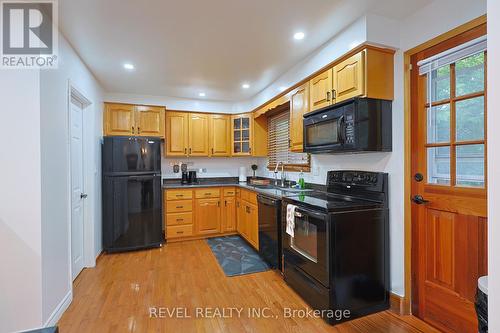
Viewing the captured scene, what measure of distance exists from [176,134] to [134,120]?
0.71 meters

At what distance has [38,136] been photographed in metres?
1.78

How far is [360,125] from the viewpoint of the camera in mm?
2066

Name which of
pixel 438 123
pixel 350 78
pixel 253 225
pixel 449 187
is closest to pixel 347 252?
pixel 449 187

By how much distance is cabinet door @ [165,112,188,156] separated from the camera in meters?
4.32

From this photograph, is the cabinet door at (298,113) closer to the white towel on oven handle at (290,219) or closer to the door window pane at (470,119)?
the white towel on oven handle at (290,219)

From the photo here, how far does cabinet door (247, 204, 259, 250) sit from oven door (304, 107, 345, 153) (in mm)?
1259

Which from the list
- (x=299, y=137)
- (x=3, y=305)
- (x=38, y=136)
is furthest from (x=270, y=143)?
(x=3, y=305)

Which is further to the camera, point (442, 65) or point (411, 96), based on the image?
point (411, 96)

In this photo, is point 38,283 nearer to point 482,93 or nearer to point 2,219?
point 2,219

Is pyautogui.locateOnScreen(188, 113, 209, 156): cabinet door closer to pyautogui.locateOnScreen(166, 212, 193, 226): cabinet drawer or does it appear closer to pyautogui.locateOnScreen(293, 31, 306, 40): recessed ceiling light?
pyautogui.locateOnScreen(166, 212, 193, 226): cabinet drawer

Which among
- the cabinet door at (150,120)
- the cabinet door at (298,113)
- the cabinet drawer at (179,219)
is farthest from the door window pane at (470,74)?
the cabinet door at (150,120)

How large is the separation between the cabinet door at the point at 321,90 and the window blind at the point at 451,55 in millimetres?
736

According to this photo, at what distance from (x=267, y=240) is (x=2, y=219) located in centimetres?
245

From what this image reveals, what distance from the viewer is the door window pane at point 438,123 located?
1.83 meters
